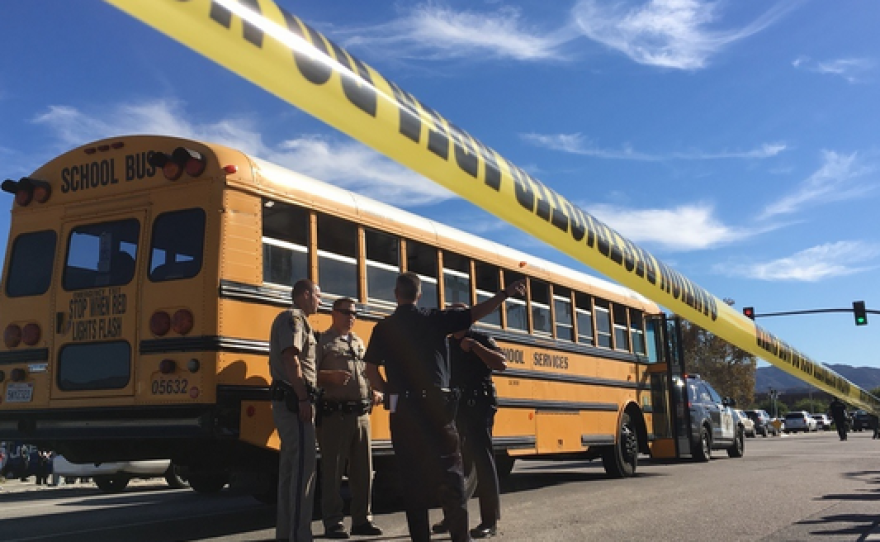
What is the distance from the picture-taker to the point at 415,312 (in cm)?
→ 490

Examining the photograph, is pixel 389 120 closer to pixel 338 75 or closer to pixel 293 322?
pixel 338 75

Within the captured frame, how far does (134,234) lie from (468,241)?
3.45m

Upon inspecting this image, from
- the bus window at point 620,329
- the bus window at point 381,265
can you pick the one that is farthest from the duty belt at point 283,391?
the bus window at point 620,329

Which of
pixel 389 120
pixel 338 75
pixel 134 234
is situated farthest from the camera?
pixel 134 234

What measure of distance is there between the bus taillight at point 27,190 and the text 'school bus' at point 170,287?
0.05ft

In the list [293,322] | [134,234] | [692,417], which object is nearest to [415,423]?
[293,322]

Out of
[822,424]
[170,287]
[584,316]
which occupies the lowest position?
[822,424]

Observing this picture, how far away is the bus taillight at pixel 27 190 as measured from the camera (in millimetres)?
7141

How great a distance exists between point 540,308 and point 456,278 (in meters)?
1.77

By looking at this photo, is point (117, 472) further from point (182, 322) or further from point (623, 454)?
point (623, 454)

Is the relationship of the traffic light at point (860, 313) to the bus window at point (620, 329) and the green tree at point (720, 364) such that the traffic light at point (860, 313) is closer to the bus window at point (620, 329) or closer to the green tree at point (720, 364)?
the green tree at point (720, 364)

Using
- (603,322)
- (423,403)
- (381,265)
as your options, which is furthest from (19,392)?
(603,322)

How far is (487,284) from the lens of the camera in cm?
895

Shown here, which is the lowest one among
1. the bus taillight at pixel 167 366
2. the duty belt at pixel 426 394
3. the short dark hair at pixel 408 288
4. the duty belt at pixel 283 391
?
the duty belt at pixel 426 394
